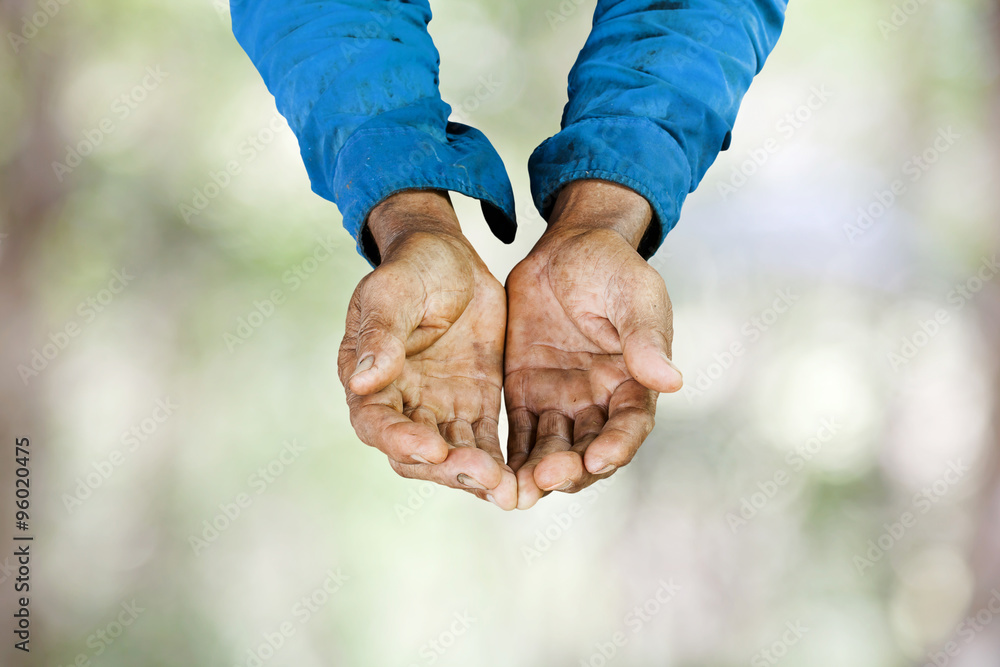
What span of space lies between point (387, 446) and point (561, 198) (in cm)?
44

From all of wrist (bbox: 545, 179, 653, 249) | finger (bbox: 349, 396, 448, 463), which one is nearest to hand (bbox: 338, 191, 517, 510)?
finger (bbox: 349, 396, 448, 463)

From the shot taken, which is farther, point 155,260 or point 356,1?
point 155,260

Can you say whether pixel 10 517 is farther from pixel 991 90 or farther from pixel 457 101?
pixel 991 90

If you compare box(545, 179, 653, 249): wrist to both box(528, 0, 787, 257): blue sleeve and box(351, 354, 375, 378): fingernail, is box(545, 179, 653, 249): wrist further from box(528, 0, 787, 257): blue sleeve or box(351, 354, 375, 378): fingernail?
box(351, 354, 375, 378): fingernail

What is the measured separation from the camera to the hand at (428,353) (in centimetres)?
69

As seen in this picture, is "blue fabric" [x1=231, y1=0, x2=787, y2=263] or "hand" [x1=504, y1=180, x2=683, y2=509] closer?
"hand" [x1=504, y1=180, x2=683, y2=509]

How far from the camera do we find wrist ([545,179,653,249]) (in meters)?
0.90

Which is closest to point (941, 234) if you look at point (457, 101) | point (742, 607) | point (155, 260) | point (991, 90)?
point (991, 90)

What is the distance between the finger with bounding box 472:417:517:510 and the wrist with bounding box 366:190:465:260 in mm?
228

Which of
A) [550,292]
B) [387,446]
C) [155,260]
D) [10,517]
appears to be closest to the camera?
[387,446]

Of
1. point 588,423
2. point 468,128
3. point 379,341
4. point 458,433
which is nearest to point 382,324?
point 379,341

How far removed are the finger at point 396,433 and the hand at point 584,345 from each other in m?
0.10

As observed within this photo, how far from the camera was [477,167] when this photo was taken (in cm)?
95

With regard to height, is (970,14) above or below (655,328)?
below
